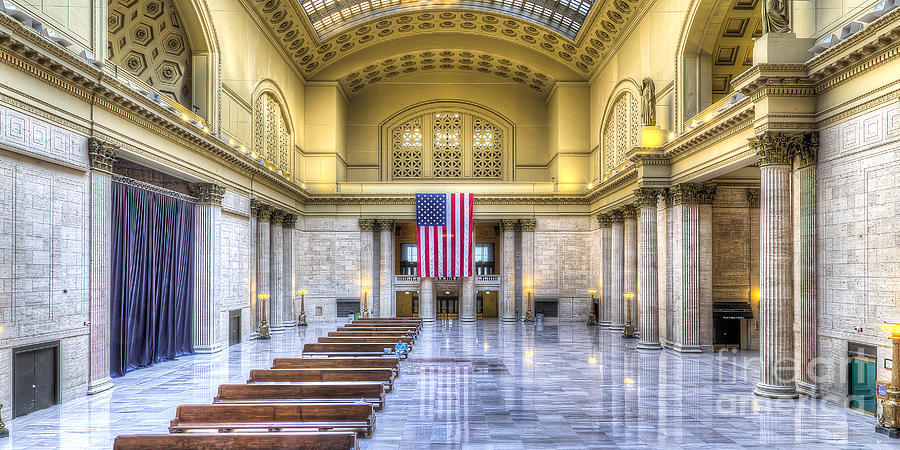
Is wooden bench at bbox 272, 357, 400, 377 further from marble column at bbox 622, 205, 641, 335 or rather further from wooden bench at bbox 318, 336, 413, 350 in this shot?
marble column at bbox 622, 205, 641, 335

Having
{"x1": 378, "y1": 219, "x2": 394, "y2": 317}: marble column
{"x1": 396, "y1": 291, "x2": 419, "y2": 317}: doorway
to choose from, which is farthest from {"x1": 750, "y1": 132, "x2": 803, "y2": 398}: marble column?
{"x1": 396, "y1": 291, "x2": 419, "y2": 317}: doorway

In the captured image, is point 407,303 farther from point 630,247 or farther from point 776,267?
point 776,267

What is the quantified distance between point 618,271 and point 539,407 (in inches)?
783

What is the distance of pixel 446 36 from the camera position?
37.5 meters

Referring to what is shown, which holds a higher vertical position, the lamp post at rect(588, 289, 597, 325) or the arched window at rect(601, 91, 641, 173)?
the arched window at rect(601, 91, 641, 173)

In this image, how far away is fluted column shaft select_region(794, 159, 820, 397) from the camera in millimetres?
15445

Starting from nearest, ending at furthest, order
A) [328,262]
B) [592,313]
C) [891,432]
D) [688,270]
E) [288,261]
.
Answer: [891,432] < [688,270] < [288,261] < [592,313] < [328,262]

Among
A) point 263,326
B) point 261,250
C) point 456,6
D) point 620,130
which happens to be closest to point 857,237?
point 620,130

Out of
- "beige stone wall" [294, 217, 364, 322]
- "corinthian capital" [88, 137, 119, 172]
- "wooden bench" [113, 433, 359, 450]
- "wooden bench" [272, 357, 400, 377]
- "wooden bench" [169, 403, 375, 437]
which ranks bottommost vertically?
"wooden bench" [272, 357, 400, 377]

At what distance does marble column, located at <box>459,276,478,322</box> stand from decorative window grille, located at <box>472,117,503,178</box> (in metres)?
7.11

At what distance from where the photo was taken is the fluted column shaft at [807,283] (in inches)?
608

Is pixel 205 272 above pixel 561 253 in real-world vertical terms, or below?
below

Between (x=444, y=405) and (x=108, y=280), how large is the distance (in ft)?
30.0

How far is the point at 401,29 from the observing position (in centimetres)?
3641
